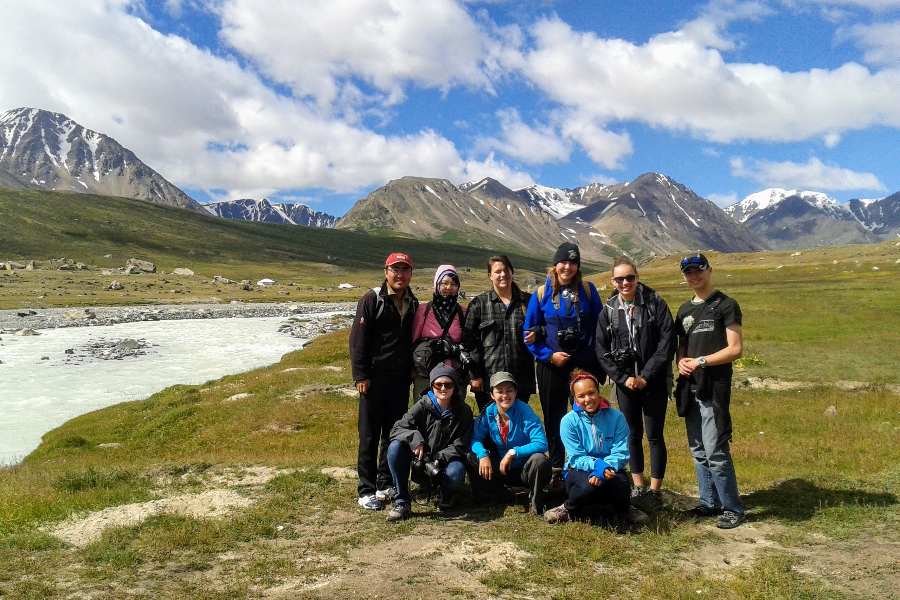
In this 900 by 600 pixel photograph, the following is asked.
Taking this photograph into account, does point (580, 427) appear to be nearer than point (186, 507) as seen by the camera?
Yes

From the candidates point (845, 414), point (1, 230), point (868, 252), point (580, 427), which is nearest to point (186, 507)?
point (580, 427)

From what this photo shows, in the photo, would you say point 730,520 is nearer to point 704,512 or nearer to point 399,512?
point 704,512

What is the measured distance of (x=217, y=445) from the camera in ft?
58.6

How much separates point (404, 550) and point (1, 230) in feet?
734

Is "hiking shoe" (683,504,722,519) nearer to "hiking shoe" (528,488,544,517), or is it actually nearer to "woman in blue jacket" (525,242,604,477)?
"hiking shoe" (528,488,544,517)

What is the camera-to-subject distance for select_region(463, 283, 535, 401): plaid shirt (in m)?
9.42

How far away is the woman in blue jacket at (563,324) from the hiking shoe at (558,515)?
6.12 feet

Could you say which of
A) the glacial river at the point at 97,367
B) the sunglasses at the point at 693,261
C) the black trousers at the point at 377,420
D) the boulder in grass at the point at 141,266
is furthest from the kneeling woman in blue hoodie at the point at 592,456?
the boulder in grass at the point at 141,266

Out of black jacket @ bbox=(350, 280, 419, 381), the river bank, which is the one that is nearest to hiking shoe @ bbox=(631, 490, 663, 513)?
black jacket @ bbox=(350, 280, 419, 381)

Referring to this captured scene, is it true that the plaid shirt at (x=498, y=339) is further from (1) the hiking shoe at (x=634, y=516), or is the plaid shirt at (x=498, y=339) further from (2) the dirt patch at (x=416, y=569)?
(2) the dirt patch at (x=416, y=569)

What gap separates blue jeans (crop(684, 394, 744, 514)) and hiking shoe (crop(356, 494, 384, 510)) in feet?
17.1

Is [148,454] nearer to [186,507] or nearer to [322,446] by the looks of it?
[322,446]

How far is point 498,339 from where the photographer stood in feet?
31.0

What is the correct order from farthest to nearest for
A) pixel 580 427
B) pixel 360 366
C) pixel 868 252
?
pixel 868 252 < pixel 360 366 < pixel 580 427
